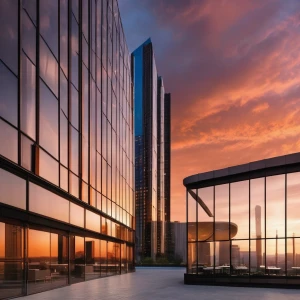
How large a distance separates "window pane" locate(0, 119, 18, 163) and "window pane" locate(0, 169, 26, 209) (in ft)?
2.35

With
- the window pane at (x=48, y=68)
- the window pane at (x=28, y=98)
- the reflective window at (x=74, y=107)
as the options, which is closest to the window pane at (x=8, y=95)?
the window pane at (x=28, y=98)

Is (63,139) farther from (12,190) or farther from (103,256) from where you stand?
(103,256)

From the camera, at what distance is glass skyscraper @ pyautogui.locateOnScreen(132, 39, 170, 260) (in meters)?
147

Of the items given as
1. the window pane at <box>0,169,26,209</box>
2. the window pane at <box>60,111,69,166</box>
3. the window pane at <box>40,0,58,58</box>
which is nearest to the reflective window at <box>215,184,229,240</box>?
the window pane at <box>60,111,69,166</box>

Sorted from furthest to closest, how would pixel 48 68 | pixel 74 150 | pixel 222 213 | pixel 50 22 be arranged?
pixel 74 150
pixel 222 213
pixel 50 22
pixel 48 68

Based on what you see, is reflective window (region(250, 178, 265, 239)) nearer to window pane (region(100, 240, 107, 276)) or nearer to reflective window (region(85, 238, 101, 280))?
reflective window (region(85, 238, 101, 280))

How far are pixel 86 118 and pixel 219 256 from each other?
12.8 m

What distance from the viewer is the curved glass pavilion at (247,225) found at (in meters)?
25.4

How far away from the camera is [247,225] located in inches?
1053

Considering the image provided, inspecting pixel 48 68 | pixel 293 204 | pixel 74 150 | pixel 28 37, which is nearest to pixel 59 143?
pixel 74 150

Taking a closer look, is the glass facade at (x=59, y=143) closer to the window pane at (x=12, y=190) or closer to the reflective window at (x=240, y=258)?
the window pane at (x=12, y=190)

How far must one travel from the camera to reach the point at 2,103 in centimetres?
1792

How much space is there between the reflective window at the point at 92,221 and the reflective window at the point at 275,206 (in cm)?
1233

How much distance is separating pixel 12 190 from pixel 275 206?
14.4 meters
